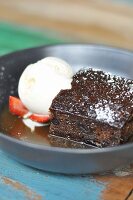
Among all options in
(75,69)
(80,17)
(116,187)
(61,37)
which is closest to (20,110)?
(75,69)

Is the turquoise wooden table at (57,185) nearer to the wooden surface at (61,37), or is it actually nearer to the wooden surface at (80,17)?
the wooden surface at (61,37)

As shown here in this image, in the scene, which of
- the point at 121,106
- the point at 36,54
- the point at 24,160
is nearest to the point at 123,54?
the point at 36,54

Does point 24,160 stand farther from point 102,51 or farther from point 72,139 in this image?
point 102,51

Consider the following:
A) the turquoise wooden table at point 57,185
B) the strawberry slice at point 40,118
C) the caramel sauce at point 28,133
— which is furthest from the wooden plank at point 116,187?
the strawberry slice at point 40,118

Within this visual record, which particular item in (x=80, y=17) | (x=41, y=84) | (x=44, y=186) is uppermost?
(x=80, y=17)

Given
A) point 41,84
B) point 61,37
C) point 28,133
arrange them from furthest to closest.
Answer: point 61,37 < point 41,84 < point 28,133

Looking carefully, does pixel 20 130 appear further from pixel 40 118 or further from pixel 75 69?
pixel 75 69

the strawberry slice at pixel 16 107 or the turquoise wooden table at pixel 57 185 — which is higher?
the strawberry slice at pixel 16 107
